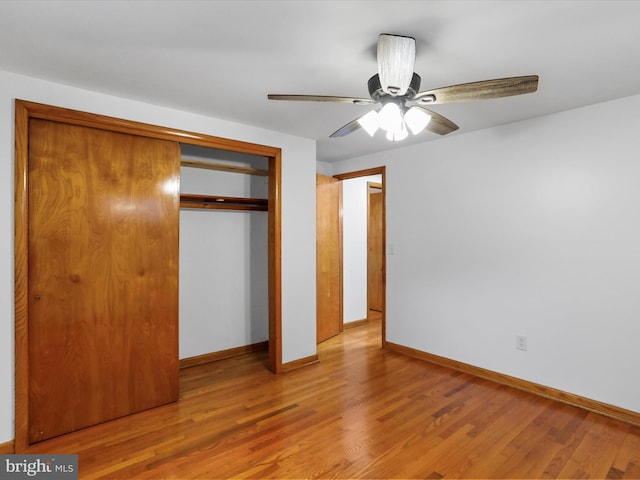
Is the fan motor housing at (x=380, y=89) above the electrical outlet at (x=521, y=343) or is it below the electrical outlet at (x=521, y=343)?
above

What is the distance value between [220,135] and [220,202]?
804 millimetres

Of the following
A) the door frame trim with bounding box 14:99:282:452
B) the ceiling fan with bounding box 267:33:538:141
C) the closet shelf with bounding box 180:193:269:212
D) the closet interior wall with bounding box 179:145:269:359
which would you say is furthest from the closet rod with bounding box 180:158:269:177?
the ceiling fan with bounding box 267:33:538:141

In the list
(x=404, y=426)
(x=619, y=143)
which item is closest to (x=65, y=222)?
(x=404, y=426)

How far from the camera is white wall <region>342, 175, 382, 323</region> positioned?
194 inches

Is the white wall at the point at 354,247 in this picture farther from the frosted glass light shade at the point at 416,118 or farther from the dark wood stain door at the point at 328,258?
the frosted glass light shade at the point at 416,118

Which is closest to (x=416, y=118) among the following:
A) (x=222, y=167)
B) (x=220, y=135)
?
(x=220, y=135)

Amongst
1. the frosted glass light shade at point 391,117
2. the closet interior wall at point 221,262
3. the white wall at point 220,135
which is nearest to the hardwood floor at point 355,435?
the white wall at point 220,135

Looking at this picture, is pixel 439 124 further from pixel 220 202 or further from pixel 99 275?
pixel 99 275

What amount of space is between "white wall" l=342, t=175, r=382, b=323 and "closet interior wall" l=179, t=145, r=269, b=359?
1354 millimetres

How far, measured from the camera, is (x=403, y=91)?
5.33 ft

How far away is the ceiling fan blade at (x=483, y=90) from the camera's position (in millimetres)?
1481

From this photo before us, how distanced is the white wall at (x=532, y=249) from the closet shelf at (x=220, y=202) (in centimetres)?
160

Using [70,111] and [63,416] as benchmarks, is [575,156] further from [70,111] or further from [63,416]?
[63,416]

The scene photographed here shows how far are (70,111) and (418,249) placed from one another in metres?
3.25
